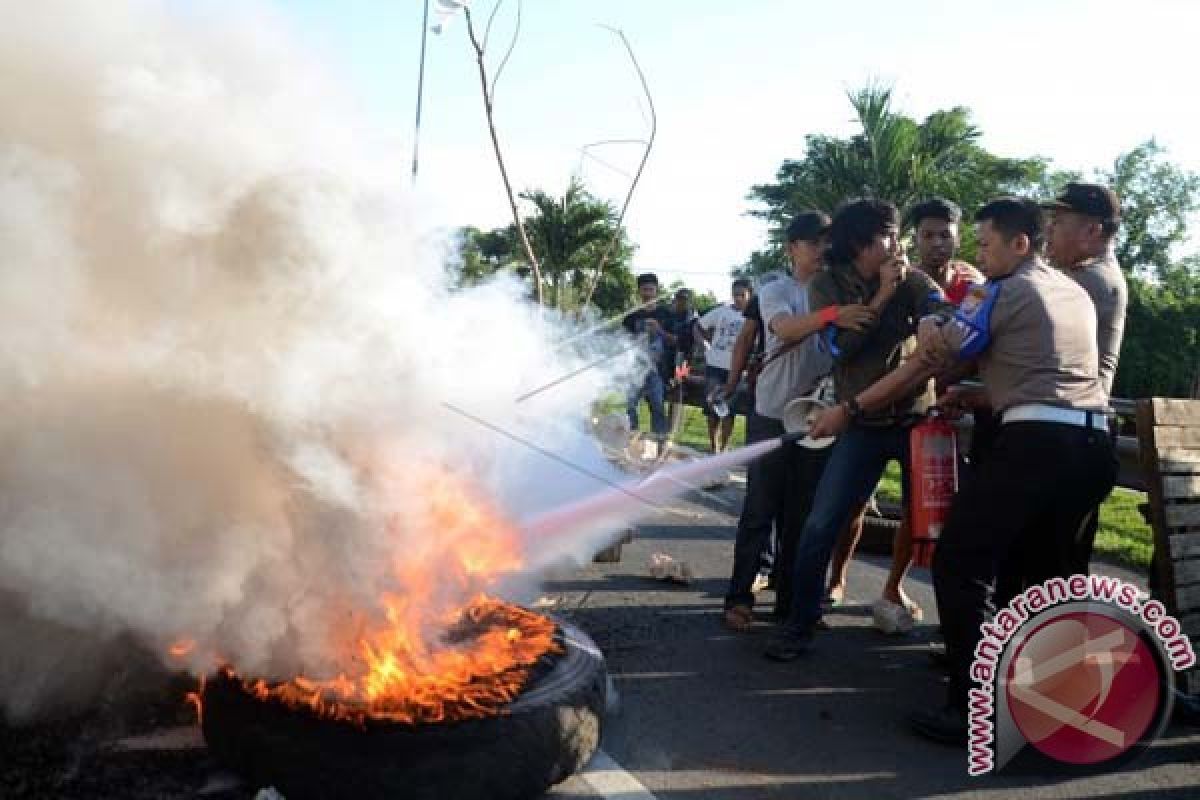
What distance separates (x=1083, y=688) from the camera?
3.69 metres

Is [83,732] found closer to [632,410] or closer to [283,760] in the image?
[283,760]

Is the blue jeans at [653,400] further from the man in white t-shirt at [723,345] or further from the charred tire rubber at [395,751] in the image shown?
the charred tire rubber at [395,751]

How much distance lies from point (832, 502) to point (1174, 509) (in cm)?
149

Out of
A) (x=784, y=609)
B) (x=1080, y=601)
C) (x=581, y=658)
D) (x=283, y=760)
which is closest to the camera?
(x=283, y=760)

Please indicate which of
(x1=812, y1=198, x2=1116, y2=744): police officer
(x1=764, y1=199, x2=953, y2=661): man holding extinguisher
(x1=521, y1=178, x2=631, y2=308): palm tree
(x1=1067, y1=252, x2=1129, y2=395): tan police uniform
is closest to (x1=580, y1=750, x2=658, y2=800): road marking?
(x1=812, y1=198, x2=1116, y2=744): police officer

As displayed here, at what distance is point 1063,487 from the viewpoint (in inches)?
133

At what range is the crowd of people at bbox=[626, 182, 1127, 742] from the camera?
3412mm

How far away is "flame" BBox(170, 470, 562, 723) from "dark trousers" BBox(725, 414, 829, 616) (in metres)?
1.56

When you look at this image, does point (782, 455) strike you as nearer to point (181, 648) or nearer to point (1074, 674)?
point (1074, 674)

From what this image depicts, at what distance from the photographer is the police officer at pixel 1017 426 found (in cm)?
338

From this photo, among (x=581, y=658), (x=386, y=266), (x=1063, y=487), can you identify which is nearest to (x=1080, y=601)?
(x=1063, y=487)

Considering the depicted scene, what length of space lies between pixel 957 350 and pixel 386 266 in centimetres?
229

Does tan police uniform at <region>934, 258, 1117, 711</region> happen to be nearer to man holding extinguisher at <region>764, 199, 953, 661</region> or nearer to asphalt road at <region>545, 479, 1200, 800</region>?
asphalt road at <region>545, 479, 1200, 800</region>

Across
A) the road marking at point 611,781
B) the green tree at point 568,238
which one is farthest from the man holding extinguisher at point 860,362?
the green tree at point 568,238
